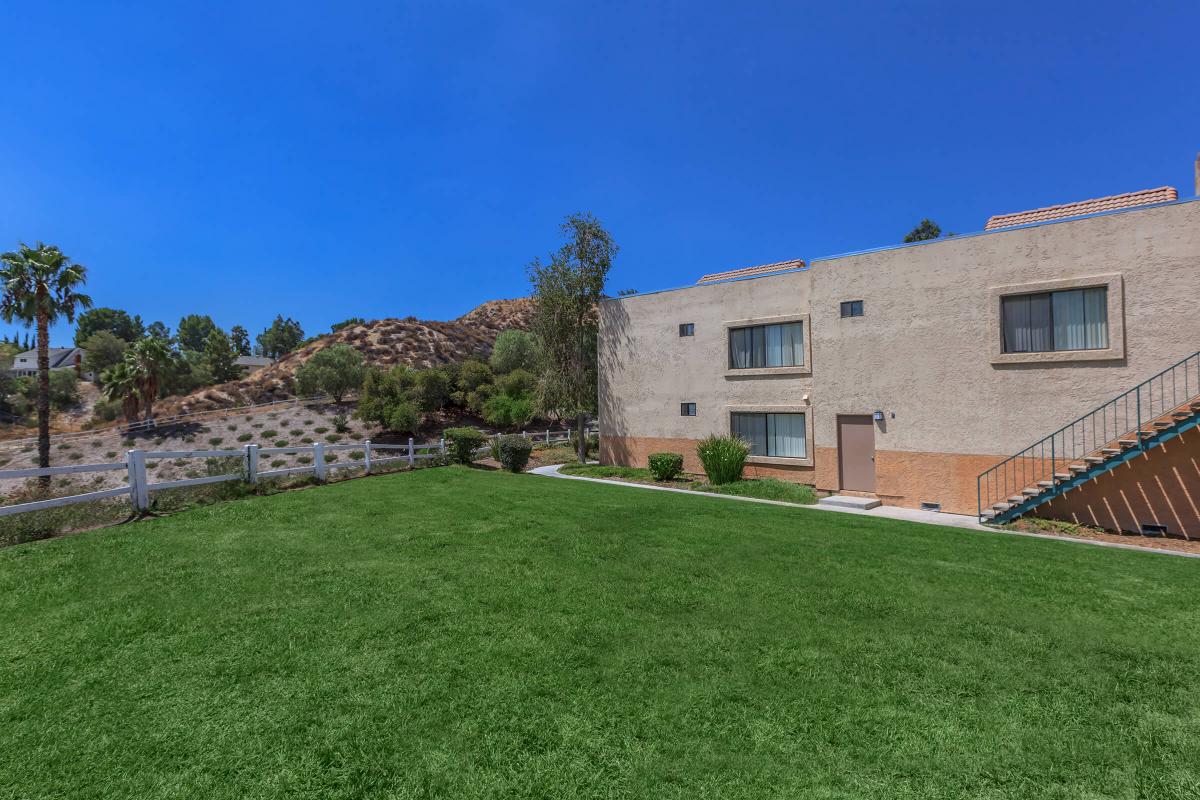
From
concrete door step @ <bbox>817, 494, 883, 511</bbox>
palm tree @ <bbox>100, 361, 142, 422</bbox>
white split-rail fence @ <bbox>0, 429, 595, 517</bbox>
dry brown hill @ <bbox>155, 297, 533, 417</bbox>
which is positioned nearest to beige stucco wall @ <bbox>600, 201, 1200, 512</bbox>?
concrete door step @ <bbox>817, 494, 883, 511</bbox>

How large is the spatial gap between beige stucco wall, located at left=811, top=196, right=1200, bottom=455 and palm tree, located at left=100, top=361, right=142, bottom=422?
162 feet

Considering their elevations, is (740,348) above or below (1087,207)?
below

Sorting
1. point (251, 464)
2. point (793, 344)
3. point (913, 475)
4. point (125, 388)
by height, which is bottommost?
point (913, 475)

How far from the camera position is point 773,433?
18.8m

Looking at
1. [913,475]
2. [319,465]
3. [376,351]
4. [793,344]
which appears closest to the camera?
[913,475]

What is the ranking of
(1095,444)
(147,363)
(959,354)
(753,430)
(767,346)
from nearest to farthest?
(1095,444) → (959,354) → (767,346) → (753,430) → (147,363)

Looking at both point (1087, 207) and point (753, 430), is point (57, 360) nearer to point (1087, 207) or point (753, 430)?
point (753, 430)

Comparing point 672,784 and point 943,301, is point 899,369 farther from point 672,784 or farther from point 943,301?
point 672,784

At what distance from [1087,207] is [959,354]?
4.57 meters

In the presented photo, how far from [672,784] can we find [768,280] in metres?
17.8

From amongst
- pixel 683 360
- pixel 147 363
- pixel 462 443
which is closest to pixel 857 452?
pixel 683 360

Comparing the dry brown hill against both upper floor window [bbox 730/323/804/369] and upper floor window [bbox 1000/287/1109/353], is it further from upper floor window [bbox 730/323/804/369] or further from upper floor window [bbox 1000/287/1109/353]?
upper floor window [bbox 1000/287/1109/353]

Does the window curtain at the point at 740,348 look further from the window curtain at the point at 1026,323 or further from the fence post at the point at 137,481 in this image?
the fence post at the point at 137,481

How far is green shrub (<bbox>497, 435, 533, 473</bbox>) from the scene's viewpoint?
21.9 meters
